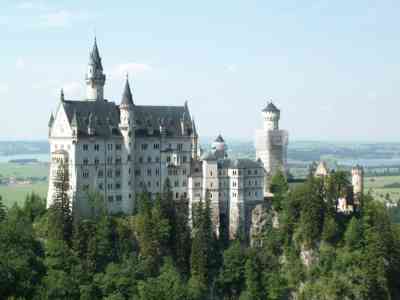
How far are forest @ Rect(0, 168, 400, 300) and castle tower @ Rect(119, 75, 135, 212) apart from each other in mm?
2687

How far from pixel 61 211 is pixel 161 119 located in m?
26.0

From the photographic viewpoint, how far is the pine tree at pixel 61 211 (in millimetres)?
99688

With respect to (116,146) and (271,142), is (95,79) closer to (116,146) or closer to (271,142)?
(116,146)

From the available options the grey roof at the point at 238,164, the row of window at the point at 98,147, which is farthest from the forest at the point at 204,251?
the grey roof at the point at 238,164

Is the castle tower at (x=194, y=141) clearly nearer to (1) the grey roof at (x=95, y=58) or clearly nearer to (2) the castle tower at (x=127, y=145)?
(2) the castle tower at (x=127, y=145)

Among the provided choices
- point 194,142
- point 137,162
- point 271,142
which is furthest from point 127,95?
point 271,142

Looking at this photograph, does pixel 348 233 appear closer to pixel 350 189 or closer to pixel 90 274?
pixel 350 189

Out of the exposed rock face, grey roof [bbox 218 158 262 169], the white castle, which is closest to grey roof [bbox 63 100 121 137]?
the white castle

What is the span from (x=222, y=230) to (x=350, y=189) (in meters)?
22.5

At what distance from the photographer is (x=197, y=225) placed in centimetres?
10762

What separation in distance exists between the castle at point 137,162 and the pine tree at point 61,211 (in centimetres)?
156

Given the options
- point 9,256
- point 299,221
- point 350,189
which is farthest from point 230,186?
point 9,256

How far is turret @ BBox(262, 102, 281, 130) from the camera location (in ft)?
434

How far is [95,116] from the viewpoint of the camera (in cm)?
10894
